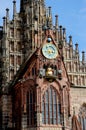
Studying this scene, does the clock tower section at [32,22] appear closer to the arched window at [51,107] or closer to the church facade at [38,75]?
the church facade at [38,75]

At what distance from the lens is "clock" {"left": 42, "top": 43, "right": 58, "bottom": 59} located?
49594 millimetres

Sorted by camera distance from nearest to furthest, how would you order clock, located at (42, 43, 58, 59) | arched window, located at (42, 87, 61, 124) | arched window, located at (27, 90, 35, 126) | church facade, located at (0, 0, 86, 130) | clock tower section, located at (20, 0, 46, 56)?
arched window, located at (27, 90, 35, 126) → arched window, located at (42, 87, 61, 124) → church facade, located at (0, 0, 86, 130) → clock, located at (42, 43, 58, 59) → clock tower section, located at (20, 0, 46, 56)

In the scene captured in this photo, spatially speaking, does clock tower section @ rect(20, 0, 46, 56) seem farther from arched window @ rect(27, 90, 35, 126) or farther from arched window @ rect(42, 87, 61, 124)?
arched window @ rect(42, 87, 61, 124)

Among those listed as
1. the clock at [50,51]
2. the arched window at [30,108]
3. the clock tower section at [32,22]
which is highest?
the clock tower section at [32,22]

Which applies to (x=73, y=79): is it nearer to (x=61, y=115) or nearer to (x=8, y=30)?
(x=61, y=115)

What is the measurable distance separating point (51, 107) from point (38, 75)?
3956mm

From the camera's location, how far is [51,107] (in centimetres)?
4828

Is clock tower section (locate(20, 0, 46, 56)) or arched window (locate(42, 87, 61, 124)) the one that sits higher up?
clock tower section (locate(20, 0, 46, 56))

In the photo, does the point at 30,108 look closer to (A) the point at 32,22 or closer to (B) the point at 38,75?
(B) the point at 38,75

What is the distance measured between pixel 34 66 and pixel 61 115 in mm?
6457

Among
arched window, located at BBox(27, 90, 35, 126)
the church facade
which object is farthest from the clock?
arched window, located at BBox(27, 90, 35, 126)

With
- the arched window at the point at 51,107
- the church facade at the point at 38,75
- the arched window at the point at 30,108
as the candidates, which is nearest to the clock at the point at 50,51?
the church facade at the point at 38,75

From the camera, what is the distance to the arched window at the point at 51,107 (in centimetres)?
4769

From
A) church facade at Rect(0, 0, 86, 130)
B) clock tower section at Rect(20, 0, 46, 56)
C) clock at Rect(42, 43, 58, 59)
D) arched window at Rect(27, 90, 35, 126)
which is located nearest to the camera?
arched window at Rect(27, 90, 35, 126)
